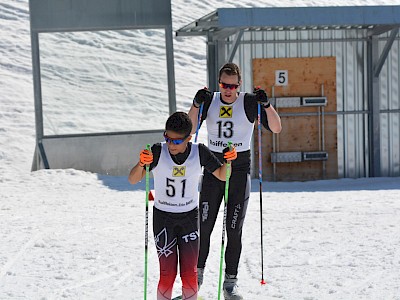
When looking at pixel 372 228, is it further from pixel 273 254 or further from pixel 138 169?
pixel 138 169

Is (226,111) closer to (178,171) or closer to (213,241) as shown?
(178,171)

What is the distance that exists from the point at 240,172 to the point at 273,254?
255 centimetres

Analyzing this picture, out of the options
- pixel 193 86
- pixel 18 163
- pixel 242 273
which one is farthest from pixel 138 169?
pixel 193 86

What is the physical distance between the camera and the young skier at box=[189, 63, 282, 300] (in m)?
7.00

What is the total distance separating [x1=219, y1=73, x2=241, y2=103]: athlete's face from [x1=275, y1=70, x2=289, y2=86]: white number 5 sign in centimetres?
1098

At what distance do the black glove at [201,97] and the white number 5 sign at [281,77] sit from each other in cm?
1096

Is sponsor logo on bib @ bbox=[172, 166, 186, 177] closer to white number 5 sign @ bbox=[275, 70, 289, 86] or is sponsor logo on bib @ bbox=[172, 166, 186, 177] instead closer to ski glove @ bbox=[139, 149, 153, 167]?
ski glove @ bbox=[139, 149, 153, 167]

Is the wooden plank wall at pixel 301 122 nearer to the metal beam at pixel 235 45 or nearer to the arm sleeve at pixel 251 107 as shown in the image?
the metal beam at pixel 235 45

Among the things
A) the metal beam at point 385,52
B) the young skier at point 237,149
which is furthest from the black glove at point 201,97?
the metal beam at point 385,52

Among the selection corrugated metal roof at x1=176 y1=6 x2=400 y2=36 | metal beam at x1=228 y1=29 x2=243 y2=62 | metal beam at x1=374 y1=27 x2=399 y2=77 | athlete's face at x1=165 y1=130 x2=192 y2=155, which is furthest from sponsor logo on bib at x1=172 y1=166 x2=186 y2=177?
metal beam at x1=374 y1=27 x2=399 y2=77

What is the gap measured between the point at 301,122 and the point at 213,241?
27.1ft

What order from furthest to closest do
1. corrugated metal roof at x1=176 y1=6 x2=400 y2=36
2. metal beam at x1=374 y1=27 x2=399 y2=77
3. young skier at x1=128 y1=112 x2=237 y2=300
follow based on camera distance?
1. metal beam at x1=374 y1=27 x2=399 y2=77
2. corrugated metal roof at x1=176 y1=6 x2=400 y2=36
3. young skier at x1=128 y1=112 x2=237 y2=300

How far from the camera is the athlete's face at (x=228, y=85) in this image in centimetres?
691

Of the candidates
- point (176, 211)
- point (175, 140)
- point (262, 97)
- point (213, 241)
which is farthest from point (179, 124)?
point (213, 241)
